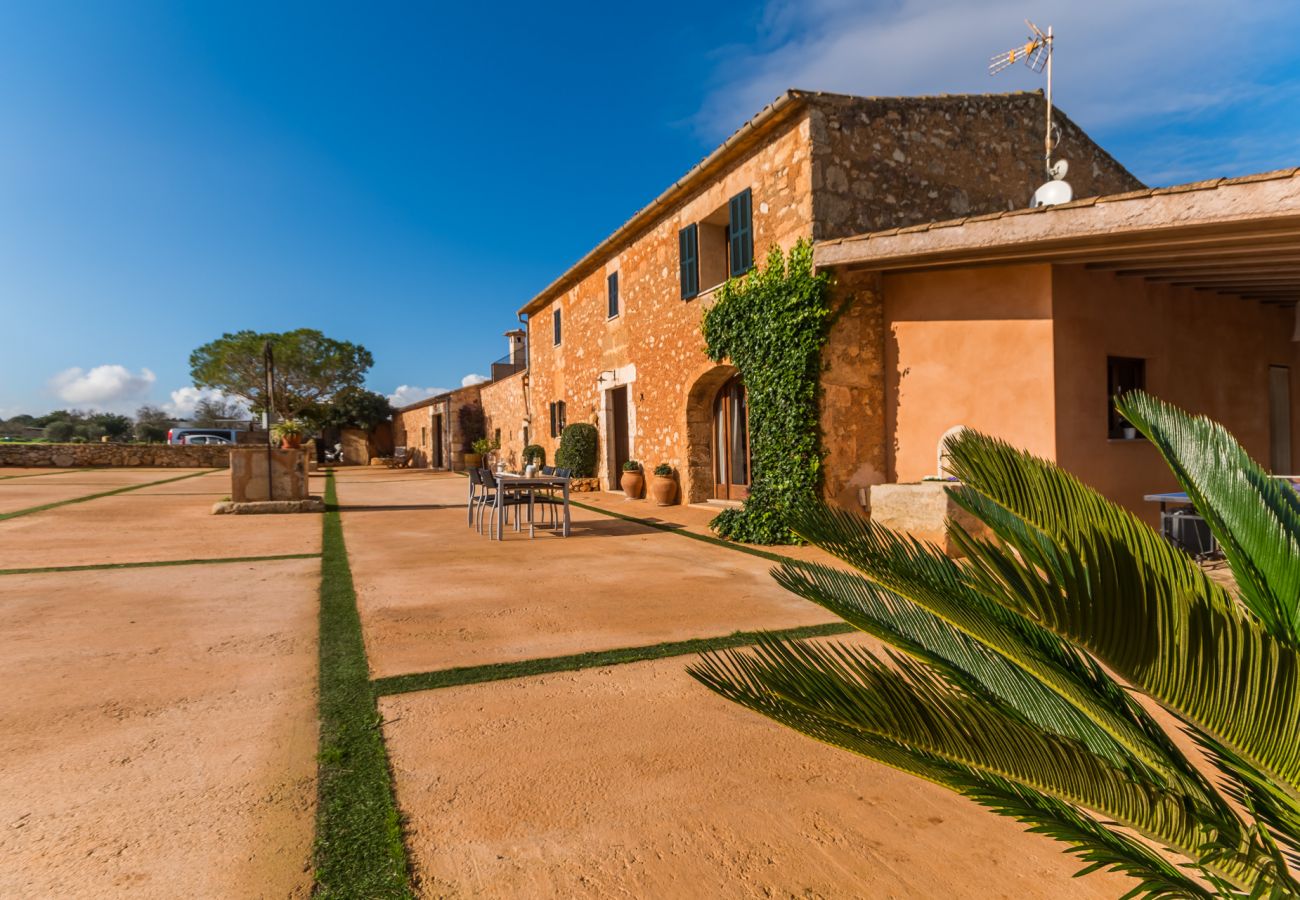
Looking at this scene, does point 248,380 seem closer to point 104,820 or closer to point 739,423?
point 739,423

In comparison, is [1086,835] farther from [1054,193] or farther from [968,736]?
[1054,193]

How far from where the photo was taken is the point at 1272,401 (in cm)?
835

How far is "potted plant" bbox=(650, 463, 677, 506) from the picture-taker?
10047 millimetres

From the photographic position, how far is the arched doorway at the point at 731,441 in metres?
9.43

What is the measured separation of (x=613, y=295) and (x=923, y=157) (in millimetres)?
6035

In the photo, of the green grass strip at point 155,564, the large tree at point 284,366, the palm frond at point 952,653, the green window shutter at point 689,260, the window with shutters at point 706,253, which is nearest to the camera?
the palm frond at point 952,653

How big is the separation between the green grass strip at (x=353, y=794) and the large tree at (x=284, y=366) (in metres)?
32.6

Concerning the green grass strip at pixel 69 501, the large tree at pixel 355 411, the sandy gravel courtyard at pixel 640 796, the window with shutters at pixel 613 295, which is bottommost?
the sandy gravel courtyard at pixel 640 796

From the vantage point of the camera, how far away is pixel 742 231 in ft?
26.6

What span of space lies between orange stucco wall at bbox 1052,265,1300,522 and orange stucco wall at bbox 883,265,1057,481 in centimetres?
16

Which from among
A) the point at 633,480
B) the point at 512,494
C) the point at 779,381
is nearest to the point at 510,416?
the point at 633,480

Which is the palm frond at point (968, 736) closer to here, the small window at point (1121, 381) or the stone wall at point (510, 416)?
the small window at point (1121, 381)

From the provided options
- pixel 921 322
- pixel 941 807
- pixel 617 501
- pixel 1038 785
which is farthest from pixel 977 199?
pixel 1038 785

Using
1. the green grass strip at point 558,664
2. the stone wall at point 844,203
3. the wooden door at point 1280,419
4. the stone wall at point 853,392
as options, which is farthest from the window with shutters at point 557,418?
the green grass strip at point 558,664
